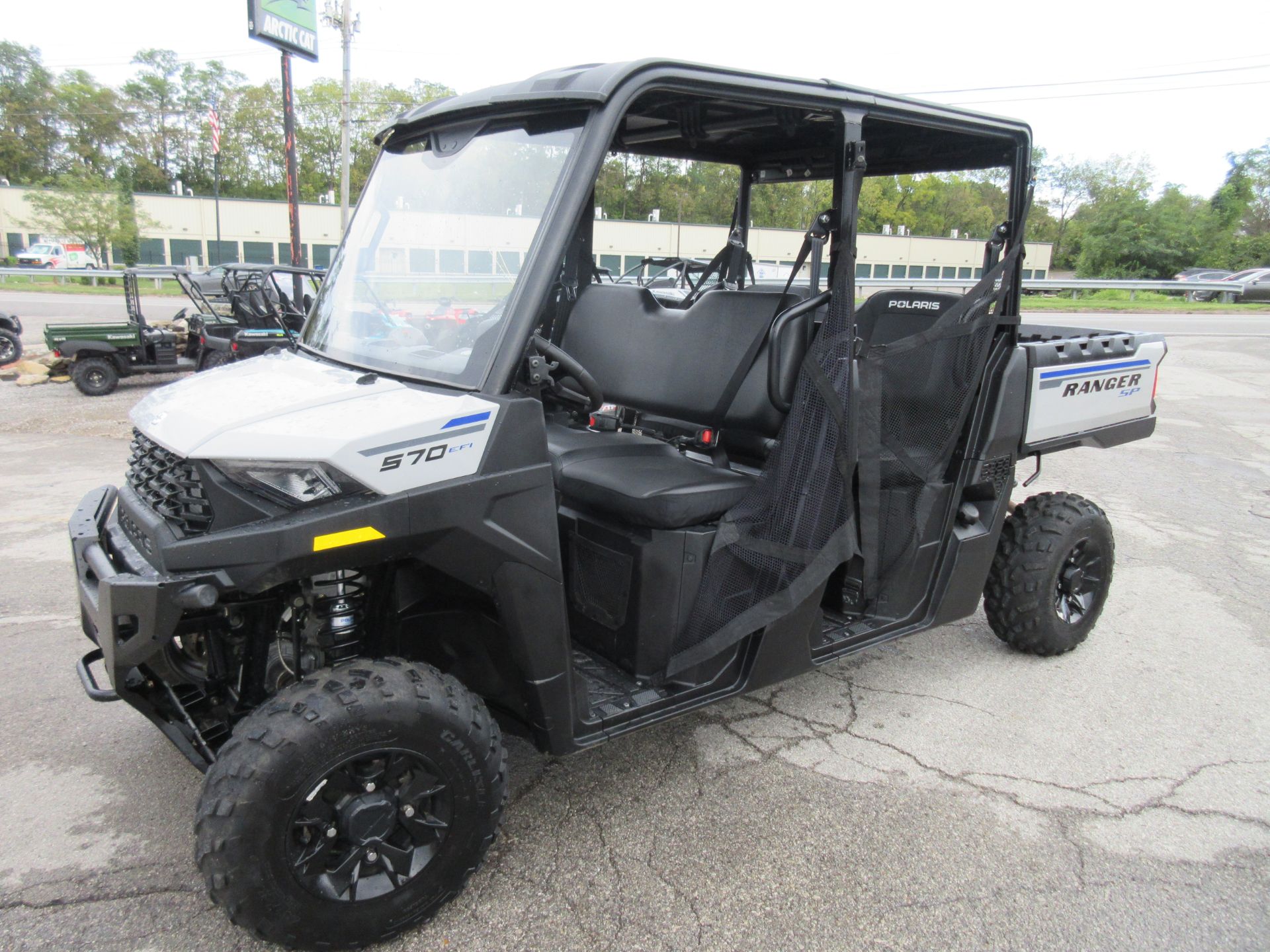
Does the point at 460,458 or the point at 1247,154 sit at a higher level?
the point at 1247,154

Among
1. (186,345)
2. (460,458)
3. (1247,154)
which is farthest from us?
(1247,154)

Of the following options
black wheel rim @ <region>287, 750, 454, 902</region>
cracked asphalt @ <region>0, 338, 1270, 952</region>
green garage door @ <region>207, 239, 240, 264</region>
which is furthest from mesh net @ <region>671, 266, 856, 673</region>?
green garage door @ <region>207, 239, 240, 264</region>

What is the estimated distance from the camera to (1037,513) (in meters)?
4.14

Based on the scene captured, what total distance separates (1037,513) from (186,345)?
12510 mm

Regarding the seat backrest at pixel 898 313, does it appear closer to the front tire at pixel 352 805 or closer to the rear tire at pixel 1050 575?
the rear tire at pixel 1050 575

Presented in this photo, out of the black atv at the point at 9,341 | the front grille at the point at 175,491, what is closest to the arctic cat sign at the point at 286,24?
the black atv at the point at 9,341

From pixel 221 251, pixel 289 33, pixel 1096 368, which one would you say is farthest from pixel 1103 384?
pixel 221 251

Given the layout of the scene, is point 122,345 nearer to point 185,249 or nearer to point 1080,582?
point 1080,582

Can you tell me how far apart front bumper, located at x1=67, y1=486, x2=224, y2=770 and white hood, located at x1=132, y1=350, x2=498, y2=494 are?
32cm

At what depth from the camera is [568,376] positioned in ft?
8.39

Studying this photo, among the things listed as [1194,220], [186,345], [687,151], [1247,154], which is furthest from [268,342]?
[1247,154]

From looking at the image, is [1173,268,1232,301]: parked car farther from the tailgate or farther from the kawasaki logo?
the kawasaki logo

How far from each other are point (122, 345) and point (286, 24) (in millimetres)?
7151

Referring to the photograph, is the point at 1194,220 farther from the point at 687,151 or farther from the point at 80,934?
the point at 80,934
